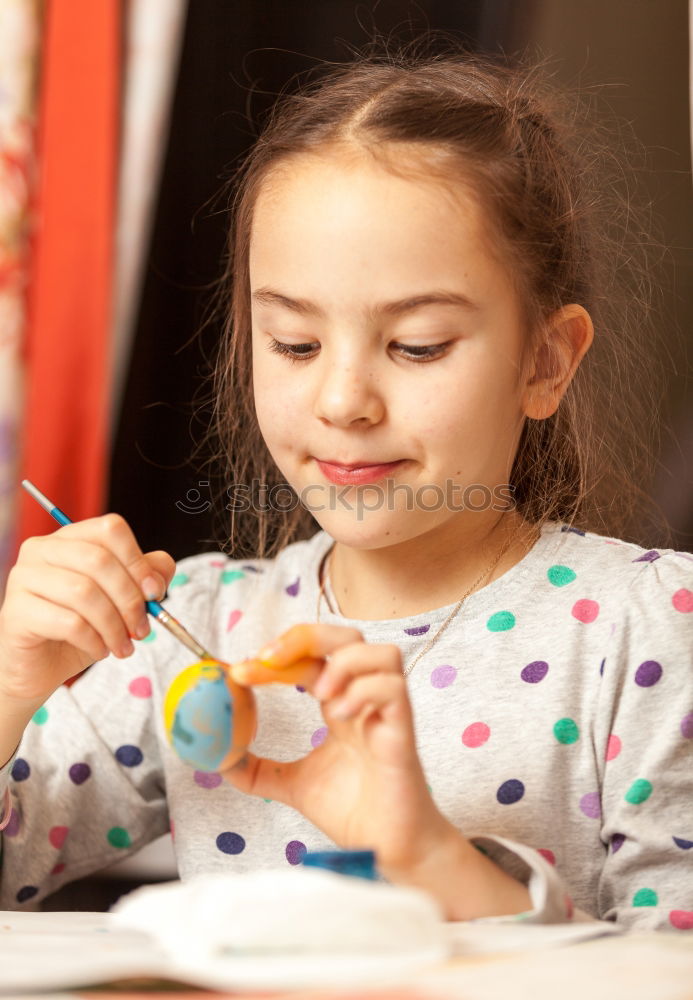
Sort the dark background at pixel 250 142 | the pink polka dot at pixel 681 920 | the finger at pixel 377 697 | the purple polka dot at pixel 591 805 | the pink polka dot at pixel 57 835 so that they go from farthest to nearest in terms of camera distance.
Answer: the dark background at pixel 250 142 → the pink polka dot at pixel 57 835 → the purple polka dot at pixel 591 805 → the pink polka dot at pixel 681 920 → the finger at pixel 377 697

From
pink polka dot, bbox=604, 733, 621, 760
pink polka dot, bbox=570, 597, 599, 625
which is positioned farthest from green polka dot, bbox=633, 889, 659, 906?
pink polka dot, bbox=570, 597, 599, 625

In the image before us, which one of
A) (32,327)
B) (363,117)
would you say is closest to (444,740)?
(363,117)

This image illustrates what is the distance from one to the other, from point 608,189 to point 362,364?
16.1 inches

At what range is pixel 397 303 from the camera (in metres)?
0.85

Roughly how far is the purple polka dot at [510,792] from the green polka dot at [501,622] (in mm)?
131

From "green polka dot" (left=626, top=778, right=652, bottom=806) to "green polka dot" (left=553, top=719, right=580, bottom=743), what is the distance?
0.07m

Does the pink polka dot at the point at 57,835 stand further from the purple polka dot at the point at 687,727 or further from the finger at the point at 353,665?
the purple polka dot at the point at 687,727

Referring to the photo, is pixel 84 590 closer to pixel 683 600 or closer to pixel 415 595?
A: pixel 415 595

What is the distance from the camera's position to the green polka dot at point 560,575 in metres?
1.00

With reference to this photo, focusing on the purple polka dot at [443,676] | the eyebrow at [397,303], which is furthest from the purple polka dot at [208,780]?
the eyebrow at [397,303]

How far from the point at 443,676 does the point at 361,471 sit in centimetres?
20

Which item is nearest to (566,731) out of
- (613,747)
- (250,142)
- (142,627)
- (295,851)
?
(613,747)

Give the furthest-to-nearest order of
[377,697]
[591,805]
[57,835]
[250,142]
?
[250,142] → [57,835] → [591,805] → [377,697]

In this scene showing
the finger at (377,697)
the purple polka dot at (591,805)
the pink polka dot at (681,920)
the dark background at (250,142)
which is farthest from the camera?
the dark background at (250,142)
